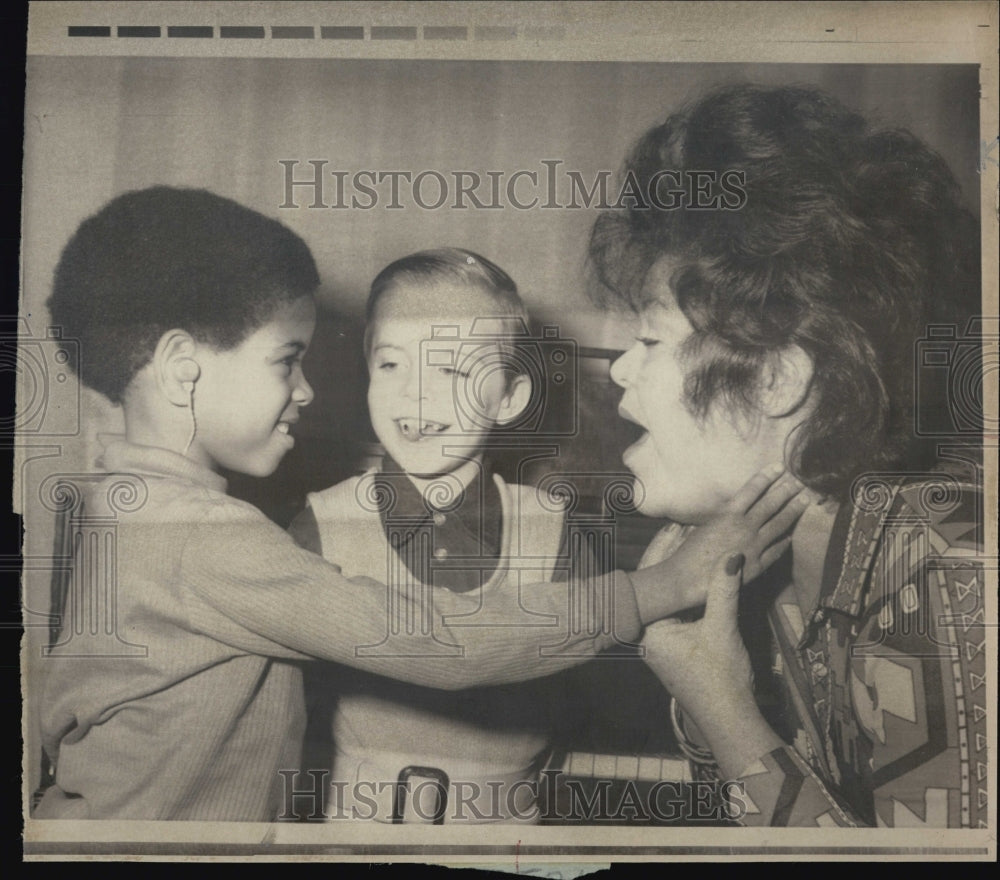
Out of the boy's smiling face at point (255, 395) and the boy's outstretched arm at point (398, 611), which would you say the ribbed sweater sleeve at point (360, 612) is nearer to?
the boy's outstretched arm at point (398, 611)

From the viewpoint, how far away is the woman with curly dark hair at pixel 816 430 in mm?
2455

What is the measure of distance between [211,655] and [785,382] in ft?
5.62

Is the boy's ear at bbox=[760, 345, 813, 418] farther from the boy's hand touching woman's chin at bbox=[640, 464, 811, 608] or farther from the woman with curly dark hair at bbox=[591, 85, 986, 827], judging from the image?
the boy's hand touching woman's chin at bbox=[640, 464, 811, 608]

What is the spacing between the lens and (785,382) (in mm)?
2459

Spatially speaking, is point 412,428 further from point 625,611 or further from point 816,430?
point 816,430

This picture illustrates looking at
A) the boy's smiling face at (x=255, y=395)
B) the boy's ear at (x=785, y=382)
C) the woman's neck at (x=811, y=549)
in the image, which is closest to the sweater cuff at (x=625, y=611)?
the woman's neck at (x=811, y=549)

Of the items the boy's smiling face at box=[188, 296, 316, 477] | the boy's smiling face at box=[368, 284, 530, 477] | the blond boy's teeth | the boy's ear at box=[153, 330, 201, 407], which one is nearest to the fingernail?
the boy's smiling face at box=[368, 284, 530, 477]

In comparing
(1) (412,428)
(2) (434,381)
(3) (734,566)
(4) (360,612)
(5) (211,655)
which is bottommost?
(5) (211,655)

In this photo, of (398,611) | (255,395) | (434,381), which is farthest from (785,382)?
(255,395)

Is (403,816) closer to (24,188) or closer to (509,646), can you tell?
(509,646)

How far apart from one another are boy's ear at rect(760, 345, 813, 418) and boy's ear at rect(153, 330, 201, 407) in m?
1.54

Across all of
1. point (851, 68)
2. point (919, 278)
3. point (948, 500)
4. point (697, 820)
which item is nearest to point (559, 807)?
point (697, 820)

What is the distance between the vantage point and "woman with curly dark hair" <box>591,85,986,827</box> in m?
2.46

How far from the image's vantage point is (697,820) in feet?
8.21
